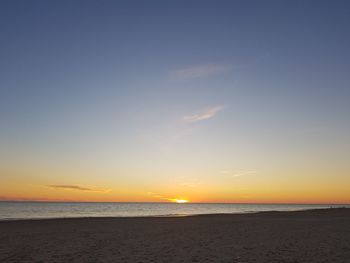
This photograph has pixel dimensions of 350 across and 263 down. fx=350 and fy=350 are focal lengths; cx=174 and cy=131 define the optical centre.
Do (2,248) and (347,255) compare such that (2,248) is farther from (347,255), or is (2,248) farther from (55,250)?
(347,255)

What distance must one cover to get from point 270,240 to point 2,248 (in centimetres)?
1509

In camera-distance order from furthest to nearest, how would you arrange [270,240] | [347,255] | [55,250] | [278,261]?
[270,240]
[55,250]
[347,255]
[278,261]

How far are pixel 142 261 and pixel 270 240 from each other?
31.0ft

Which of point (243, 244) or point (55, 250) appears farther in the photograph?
point (243, 244)

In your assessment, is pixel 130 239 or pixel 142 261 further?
pixel 130 239

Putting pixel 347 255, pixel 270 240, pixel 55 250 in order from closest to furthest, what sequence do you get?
pixel 347 255, pixel 55 250, pixel 270 240

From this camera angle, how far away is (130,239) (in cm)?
2225

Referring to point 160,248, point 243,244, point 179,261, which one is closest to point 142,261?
point 179,261

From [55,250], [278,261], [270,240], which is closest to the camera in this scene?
[278,261]

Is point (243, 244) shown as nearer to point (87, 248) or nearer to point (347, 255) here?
point (347, 255)

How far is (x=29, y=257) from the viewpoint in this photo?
1582 cm

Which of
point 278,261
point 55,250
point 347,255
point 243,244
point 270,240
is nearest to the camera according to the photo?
point 278,261

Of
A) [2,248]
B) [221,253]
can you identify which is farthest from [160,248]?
[2,248]

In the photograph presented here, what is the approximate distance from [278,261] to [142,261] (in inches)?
225
